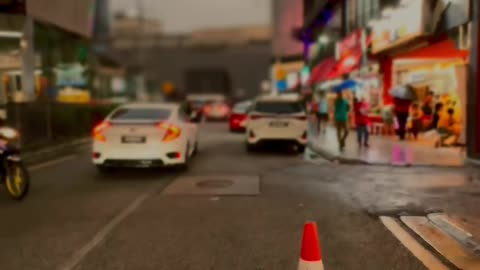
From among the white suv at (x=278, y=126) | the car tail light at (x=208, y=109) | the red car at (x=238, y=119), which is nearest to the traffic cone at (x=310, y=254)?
the white suv at (x=278, y=126)

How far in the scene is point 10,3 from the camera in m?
22.2

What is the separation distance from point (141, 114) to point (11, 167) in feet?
13.2

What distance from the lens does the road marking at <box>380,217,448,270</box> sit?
207 inches

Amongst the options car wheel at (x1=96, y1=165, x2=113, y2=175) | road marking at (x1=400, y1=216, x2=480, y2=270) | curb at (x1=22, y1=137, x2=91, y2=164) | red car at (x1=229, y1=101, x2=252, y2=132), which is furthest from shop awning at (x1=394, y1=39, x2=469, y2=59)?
curb at (x1=22, y1=137, x2=91, y2=164)

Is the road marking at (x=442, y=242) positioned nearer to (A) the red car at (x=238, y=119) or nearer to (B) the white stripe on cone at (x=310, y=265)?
(B) the white stripe on cone at (x=310, y=265)

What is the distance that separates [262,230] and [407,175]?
5.72m

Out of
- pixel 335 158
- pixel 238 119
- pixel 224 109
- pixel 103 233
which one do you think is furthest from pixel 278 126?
pixel 224 109

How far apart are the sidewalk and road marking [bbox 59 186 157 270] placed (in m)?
6.53

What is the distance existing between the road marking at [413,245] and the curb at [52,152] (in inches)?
430

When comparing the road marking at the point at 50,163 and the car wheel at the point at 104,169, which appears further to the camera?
the road marking at the point at 50,163

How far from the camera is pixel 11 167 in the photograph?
8.80 metres

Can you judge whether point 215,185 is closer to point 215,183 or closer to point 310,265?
point 215,183

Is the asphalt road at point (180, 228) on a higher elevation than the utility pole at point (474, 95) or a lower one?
lower

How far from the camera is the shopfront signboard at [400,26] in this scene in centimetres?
1544
